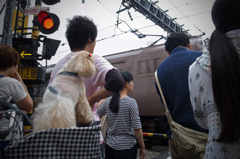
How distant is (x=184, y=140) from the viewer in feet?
4.50

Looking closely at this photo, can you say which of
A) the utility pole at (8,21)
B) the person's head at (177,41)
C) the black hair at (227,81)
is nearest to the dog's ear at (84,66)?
the black hair at (227,81)

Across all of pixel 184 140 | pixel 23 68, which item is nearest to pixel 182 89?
pixel 184 140

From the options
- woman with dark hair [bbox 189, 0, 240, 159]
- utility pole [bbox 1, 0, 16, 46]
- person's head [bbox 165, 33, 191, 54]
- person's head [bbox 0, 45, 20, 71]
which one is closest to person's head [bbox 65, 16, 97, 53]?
person's head [bbox 0, 45, 20, 71]

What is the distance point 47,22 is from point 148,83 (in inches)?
133

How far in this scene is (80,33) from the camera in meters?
1.64

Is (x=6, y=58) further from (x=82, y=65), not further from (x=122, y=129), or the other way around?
(x=122, y=129)

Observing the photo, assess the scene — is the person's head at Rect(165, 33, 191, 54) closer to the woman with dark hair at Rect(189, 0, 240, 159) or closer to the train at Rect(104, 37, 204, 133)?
the woman with dark hair at Rect(189, 0, 240, 159)

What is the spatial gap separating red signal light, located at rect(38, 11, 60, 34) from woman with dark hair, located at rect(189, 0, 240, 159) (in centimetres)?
336

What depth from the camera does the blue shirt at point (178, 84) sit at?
1.45 metres

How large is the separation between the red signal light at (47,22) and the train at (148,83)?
10.0 ft

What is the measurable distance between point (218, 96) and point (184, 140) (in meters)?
0.65

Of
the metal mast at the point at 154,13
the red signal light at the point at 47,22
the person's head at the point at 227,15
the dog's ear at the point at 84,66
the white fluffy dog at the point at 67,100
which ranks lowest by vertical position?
the white fluffy dog at the point at 67,100

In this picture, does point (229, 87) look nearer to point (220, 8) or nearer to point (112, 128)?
point (220, 8)

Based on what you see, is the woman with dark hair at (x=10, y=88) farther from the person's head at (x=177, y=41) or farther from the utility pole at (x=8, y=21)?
the utility pole at (x=8, y=21)
